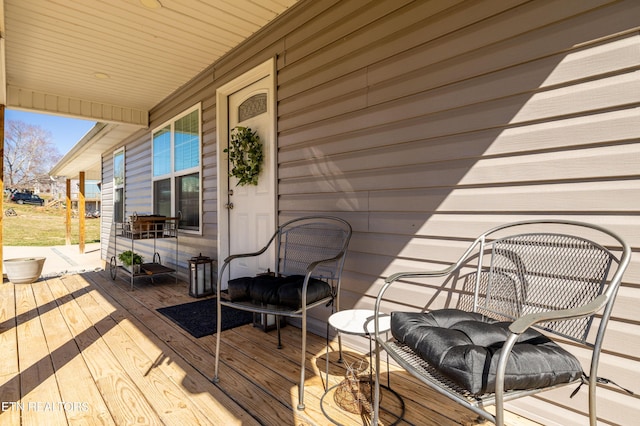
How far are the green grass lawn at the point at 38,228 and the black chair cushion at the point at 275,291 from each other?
1431cm

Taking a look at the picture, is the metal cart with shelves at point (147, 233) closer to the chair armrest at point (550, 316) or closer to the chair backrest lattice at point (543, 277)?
the chair backrest lattice at point (543, 277)

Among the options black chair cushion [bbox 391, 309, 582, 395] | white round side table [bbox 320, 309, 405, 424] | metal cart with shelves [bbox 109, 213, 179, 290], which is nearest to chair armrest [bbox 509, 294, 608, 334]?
black chair cushion [bbox 391, 309, 582, 395]

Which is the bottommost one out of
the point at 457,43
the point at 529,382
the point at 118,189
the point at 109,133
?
the point at 529,382

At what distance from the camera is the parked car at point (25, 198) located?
1894 cm

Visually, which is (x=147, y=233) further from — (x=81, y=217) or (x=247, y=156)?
(x=81, y=217)

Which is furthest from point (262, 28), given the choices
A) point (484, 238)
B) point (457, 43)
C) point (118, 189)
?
point (118, 189)

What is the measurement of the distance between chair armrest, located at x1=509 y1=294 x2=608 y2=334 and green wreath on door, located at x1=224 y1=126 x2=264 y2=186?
2.69m

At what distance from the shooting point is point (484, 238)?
5.04ft

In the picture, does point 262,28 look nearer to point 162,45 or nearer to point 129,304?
point 162,45

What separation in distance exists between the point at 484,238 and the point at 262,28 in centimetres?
278

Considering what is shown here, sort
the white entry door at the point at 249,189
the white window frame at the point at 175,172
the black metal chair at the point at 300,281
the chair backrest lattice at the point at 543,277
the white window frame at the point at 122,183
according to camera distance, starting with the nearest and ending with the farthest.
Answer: the chair backrest lattice at the point at 543,277 < the black metal chair at the point at 300,281 < the white entry door at the point at 249,189 < the white window frame at the point at 175,172 < the white window frame at the point at 122,183

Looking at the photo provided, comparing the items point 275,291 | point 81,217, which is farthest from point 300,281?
point 81,217
